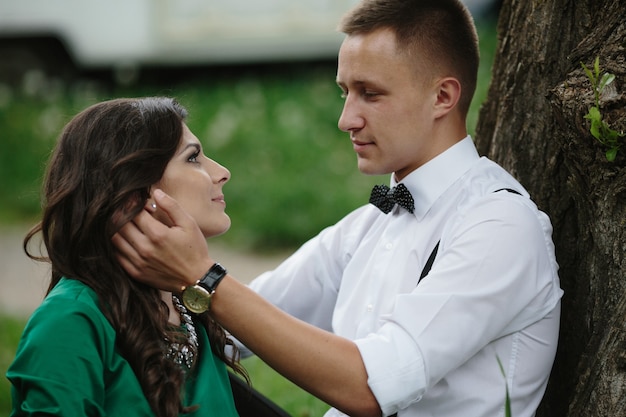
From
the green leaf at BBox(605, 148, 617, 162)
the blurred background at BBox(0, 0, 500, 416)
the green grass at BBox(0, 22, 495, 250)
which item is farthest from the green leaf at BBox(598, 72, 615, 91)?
the blurred background at BBox(0, 0, 500, 416)

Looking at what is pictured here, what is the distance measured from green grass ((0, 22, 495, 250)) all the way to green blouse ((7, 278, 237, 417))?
4.38 meters

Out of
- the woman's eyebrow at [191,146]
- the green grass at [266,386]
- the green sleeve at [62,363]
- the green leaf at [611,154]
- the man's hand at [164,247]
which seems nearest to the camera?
the green sleeve at [62,363]

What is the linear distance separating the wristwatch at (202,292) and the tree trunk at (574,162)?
109 centimetres

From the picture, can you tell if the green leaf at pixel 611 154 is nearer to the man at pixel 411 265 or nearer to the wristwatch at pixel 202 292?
the man at pixel 411 265

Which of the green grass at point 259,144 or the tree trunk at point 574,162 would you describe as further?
the green grass at point 259,144

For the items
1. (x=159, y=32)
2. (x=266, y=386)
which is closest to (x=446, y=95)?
(x=266, y=386)

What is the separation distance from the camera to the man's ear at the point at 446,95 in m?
3.02

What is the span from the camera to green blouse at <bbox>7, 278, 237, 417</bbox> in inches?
89.1

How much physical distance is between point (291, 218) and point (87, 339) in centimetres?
508

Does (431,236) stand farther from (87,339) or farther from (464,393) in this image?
(87,339)

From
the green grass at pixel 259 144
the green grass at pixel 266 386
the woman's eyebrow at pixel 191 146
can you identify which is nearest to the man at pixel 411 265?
the woman's eyebrow at pixel 191 146

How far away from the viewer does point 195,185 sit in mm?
2684

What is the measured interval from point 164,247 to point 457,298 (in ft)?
2.61

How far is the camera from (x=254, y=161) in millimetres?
8289
